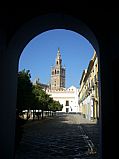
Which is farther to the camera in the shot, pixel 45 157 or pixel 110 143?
pixel 45 157

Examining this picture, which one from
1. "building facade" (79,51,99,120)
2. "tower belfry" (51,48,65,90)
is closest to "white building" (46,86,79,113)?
"tower belfry" (51,48,65,90)

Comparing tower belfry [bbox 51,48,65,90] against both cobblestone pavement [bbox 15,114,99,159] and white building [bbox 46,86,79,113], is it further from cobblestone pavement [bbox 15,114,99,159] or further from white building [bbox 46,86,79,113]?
cobblestone pavement [bbox 15,114,99,159]

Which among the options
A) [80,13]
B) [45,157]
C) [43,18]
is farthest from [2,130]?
[45,157]

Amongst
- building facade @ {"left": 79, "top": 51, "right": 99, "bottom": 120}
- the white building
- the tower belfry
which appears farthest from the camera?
the tower belfry

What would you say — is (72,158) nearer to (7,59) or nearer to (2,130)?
(2,130)

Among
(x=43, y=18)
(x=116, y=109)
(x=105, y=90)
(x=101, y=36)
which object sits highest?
(x=43, y=18)

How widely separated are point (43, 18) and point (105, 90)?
2178 millimetres

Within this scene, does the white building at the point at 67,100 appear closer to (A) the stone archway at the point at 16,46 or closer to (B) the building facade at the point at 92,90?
(B) the building facade at the point at 92,90

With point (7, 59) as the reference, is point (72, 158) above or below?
below

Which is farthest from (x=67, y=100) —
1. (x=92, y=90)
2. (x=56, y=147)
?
(x=56, y=147)

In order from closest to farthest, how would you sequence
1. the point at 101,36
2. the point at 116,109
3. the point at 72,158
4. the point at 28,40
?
the point at 116,109 < the point at 101,36 < the point at 28,40 < the point at 72,158

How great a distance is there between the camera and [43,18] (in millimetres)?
6184

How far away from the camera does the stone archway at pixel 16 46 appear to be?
596 centimetres

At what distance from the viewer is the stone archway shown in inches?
235
